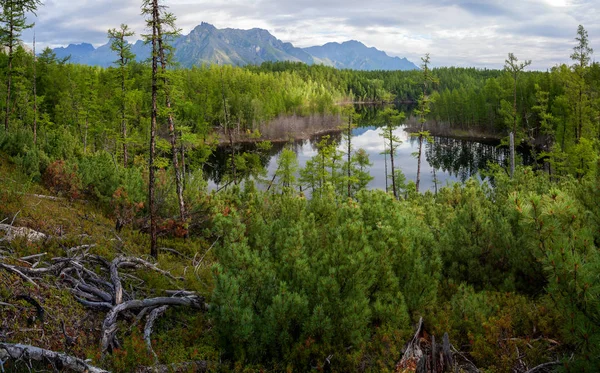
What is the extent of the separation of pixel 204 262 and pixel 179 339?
534 cm

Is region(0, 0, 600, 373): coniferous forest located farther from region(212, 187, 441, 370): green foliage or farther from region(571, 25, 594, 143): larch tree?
region(571, 25, 594, 143): larch tree

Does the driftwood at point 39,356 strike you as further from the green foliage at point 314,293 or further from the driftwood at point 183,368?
the green foliage at point 314,293

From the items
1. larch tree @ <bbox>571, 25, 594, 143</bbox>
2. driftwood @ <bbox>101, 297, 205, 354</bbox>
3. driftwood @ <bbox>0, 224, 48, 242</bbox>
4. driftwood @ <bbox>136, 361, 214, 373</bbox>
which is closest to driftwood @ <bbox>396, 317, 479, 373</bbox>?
driftwood @ <bbox>136, 361, 214, 373</bbox>

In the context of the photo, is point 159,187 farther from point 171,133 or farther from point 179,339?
point 179,339

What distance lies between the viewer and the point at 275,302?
4871 millimetres

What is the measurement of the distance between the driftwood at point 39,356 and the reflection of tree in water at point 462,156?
47.9m

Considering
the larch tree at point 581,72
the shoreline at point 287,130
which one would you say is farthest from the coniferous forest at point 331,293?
the shoreline at point 287,130

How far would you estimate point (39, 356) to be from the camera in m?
4.62

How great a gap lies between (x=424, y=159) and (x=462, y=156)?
5426 mm

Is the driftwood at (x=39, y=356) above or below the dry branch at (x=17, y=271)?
below

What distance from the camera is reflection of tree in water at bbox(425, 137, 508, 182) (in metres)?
52.8

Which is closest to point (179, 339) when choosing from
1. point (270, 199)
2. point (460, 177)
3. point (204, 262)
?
point (204, 262)

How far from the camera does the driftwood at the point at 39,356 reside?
180 inches

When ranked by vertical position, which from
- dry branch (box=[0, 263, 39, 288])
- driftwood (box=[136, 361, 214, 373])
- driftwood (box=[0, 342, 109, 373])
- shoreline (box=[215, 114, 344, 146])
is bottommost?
driftwood (box=[136, 361, 214, 373])
